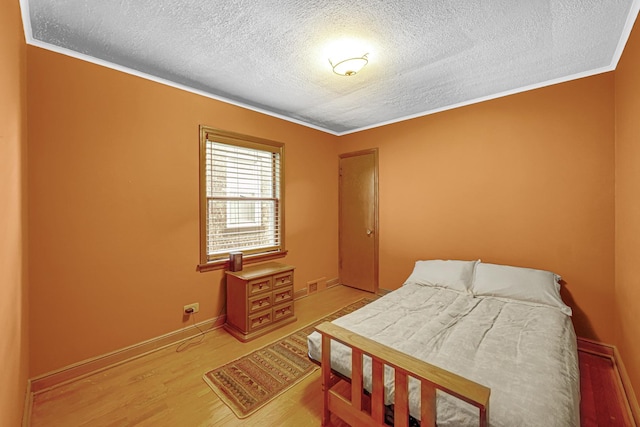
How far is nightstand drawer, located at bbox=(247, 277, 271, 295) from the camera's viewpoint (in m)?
2.73

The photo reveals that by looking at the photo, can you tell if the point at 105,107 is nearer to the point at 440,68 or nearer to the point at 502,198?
the point at 440,68

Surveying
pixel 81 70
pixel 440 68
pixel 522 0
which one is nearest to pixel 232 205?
pixel 81 70

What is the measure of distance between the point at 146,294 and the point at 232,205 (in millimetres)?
1224

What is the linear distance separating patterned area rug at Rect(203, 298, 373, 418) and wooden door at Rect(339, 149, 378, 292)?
5.85ft

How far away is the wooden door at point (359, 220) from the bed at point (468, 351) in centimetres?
140

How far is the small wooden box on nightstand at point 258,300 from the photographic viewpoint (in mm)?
2697

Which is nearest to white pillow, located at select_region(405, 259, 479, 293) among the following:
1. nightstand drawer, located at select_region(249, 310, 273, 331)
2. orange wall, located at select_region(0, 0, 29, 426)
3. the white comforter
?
the white comforter

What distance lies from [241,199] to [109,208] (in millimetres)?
1255

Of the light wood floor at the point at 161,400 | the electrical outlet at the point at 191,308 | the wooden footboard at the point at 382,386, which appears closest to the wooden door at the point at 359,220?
the light wood floor at the point at 161,400

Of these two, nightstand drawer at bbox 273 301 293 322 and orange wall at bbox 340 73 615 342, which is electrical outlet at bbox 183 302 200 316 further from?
orange wall at bbox 340 73 615 342

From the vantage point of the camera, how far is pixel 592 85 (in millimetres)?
2428

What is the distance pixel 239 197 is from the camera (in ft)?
10.3

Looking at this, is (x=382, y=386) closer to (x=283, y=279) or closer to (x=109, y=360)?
(x=283, y=279)

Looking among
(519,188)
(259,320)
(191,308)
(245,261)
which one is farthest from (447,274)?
(191,308)
